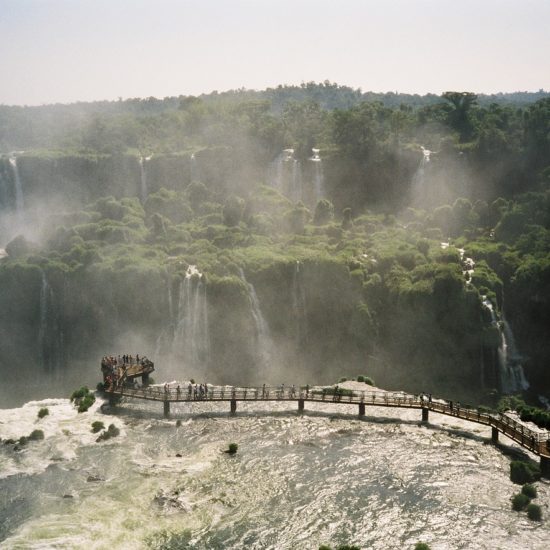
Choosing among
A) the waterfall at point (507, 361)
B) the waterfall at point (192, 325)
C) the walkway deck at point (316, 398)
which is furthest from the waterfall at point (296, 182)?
the walkway deck at point (316, 398)

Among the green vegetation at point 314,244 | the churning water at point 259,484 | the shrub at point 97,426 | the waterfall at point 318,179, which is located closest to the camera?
the churning water at point 259,484

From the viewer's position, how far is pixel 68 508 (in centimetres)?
4191

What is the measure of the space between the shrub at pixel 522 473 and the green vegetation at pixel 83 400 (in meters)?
35.8

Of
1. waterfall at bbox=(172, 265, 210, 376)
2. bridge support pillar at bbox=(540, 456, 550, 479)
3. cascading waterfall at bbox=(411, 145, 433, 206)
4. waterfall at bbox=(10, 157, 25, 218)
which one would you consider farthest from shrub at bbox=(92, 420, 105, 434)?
cascading waterfall at bbox=(411, 145, 433, 206)

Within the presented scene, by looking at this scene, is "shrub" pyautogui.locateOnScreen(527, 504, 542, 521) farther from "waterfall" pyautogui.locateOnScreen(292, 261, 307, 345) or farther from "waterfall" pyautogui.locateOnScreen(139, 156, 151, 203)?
"waterfall" pyautogui.locateOnScreen(139, 156, 151, 203)

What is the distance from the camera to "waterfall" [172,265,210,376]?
3019 inches

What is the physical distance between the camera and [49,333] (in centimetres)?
7981

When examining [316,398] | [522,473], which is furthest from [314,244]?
[522,473]

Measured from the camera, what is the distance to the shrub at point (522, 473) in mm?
44875

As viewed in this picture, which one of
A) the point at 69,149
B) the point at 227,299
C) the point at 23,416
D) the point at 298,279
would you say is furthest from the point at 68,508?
the point at 69,149

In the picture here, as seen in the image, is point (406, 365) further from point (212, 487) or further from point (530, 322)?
point (212, 487)

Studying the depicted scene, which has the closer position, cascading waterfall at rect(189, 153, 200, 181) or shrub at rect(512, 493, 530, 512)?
shrub at rect(512, 493, 530, 512)

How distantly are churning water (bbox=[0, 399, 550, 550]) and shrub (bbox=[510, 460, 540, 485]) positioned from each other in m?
0.77

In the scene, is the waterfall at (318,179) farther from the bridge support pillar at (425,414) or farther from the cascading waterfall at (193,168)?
the bridge support pillar at (425,414)
